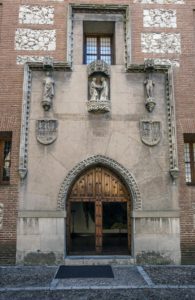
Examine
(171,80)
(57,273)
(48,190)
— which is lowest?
(57,273)

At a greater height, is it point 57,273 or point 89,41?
point 89,41

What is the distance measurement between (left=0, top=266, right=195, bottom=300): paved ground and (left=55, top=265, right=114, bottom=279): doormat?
→ 215mm

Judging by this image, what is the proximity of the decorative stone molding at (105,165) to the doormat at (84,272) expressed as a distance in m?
2.03

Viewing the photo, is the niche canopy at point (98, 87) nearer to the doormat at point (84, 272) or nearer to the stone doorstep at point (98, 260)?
the stone doorstep at point (98, 260)

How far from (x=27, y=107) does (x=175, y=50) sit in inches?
244

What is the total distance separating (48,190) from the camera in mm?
10695

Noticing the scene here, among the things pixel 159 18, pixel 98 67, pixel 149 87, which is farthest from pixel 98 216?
pixel 159 18

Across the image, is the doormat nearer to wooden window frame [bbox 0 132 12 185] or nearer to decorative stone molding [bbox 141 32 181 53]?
wooden window frame [bbox 0 132 12 185]

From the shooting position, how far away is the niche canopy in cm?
1115

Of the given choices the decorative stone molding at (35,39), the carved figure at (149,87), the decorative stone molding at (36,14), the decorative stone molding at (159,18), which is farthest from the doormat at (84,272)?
the decorative stone molding at (159,18)

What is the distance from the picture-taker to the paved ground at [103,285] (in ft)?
22.6

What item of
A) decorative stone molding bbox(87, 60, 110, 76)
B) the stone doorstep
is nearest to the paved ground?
the stone doorstep

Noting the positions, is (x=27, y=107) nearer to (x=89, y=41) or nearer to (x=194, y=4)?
(x=89, y=41)

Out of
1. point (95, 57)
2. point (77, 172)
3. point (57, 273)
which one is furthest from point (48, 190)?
point (95, 57)
